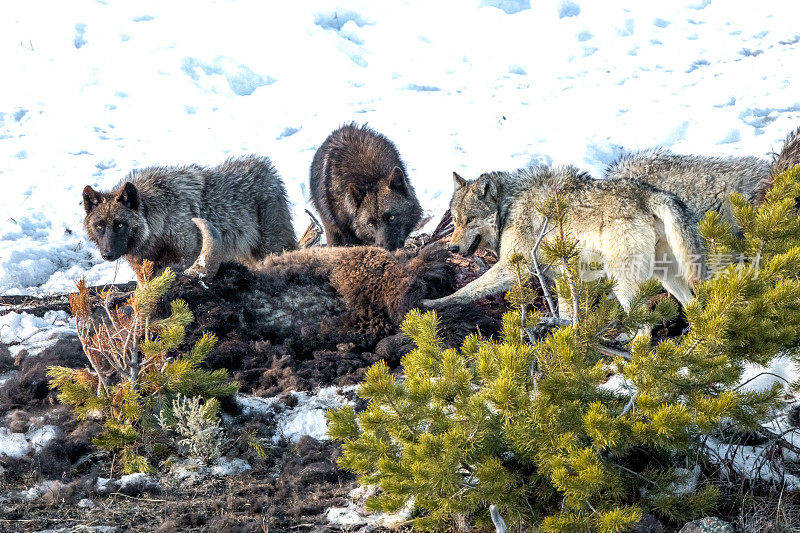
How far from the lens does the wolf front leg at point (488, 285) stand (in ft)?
20.9

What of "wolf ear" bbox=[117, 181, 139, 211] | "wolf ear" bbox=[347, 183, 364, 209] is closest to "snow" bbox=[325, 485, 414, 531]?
"wolf ear" bbox=[117, 181, 139, 211]

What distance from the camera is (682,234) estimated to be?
5.75 metres

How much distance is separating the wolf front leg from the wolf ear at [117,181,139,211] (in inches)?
157

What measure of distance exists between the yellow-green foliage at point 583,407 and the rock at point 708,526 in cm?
5

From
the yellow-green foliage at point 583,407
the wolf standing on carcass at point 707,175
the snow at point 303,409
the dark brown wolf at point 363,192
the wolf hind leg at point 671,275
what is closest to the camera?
the yellow-green foliage at point 583,407

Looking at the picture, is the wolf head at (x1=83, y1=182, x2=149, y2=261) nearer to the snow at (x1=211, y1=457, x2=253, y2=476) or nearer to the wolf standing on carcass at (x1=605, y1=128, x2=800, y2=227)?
the snow at (x1=211, y1=457, x2=253, y2=476)

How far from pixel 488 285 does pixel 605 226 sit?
110 cm

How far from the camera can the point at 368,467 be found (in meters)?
3.32

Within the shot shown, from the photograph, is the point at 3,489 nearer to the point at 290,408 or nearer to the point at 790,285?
the point at 290,408

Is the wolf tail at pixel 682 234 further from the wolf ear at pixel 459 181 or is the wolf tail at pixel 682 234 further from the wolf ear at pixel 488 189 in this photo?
the wolf ear at pixel 459 181

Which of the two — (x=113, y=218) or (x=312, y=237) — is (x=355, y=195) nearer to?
(x=312, y=237)

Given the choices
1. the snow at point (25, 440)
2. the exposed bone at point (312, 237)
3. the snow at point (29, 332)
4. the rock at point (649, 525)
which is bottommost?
the exposed bone at point (312, 237)

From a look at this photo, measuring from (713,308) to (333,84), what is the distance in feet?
40.7

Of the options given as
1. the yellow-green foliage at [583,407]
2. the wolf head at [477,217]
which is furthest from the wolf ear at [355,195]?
the yellow-green foliage at [583,407]
